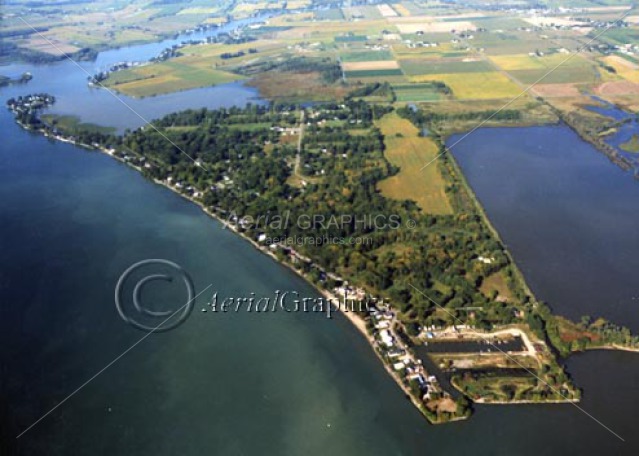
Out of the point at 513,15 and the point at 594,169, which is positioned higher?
the point at 513,15

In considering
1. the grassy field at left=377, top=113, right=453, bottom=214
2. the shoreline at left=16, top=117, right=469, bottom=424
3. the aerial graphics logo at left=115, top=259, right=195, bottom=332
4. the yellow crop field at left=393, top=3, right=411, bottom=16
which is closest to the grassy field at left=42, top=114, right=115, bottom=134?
the shoreline at left=16, top=117, right=469, bottom=424

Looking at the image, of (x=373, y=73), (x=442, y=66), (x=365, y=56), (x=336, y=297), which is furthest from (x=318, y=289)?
(x=365, y=56)

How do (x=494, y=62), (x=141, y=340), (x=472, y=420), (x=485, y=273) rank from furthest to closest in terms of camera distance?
(x=494, y=62) → (x=485, y=273) → (x=141, y=340) → (x=472, y=420)

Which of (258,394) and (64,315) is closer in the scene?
(258,394)

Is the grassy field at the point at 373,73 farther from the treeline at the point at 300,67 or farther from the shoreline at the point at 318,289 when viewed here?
the shoreline at the point at 318,289

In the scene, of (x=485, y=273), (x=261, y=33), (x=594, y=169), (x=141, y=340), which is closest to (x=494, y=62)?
(x=594, y=169)

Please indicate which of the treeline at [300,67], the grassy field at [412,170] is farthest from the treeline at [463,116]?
the treeline at [300,67]

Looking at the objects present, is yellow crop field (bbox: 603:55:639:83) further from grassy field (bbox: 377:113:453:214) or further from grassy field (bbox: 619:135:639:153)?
grassy field (bbox: 377:113:453:214)

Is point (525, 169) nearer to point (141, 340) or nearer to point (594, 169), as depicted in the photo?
point (594, 169)
